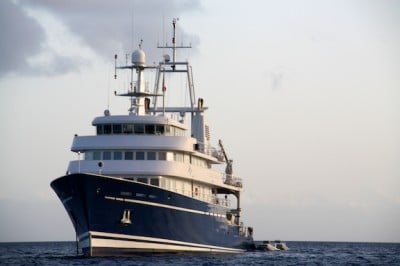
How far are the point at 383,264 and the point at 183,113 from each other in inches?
663

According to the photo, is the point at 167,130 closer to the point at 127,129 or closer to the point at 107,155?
the point at 127,129

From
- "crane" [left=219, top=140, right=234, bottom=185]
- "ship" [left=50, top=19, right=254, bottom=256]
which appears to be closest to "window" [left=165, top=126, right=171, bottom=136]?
"ship" [left=50, top=19, right=254, bottom=256]

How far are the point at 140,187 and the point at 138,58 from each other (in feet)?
37.4

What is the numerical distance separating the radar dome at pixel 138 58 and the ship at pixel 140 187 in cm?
6

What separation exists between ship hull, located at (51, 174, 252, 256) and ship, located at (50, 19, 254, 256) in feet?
0.17

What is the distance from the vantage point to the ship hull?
4741 centimetres

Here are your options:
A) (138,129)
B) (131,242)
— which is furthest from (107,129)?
(131,242)

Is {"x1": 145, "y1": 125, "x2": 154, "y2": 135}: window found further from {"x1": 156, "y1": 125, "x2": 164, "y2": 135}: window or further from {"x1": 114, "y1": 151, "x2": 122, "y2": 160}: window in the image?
{"x1": 114, "y1": 151, "x2": 122, "y2": 160}: window

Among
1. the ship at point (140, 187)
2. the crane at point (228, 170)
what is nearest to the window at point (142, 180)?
the ship at point (140, 187)

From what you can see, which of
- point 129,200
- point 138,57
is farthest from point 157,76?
point 129,200

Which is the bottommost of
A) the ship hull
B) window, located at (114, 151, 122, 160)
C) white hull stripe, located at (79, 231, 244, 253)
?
white hull stripe, located at (79, 231, 244, 253)

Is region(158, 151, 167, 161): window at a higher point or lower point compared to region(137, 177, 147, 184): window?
higher

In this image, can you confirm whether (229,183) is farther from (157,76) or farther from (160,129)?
(160,129)

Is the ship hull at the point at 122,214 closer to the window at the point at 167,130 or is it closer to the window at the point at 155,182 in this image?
the window at the point at 155,182
